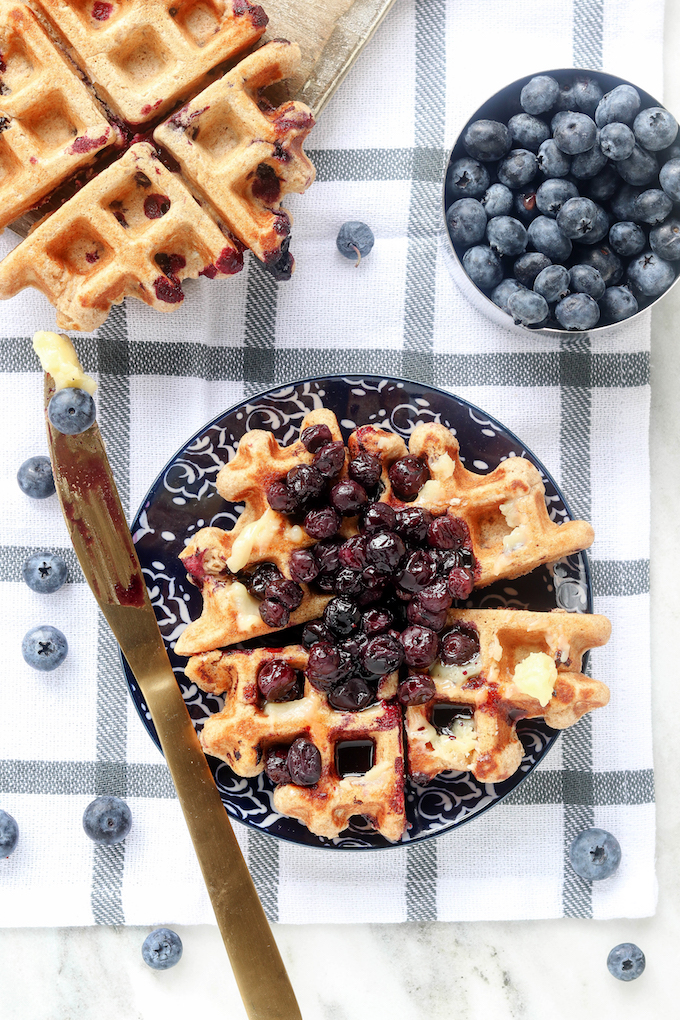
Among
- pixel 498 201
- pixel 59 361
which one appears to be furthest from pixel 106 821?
pixel 498 201

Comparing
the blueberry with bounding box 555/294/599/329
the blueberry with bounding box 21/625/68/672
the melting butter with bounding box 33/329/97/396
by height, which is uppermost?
the melting butter with bounding box 33/329/97/396

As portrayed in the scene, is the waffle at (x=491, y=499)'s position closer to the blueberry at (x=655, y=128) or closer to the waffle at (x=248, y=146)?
the waffle at (x=248, y=146)

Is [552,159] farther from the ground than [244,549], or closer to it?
farther from the ground

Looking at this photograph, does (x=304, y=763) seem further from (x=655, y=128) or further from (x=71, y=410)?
(x=655, y=128)

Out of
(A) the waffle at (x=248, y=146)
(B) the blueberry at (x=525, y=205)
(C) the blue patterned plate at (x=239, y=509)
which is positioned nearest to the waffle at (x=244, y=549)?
(C) the blue patterned plate at (x=239, y=509)

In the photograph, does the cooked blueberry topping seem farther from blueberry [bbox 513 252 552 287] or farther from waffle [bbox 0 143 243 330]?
blueberry [bbox 513 252 552 287]

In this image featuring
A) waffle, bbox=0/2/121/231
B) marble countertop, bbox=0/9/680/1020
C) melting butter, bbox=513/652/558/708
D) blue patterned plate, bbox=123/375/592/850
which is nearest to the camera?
melting butter, bbox=513/652/558/708

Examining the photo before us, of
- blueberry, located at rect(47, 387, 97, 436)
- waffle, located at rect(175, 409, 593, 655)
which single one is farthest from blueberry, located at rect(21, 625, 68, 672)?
blueberry, located at rect(47, 387, 97, 436)
